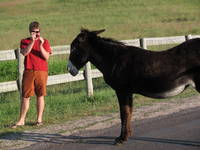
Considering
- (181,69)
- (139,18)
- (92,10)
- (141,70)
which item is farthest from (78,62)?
(92,10)

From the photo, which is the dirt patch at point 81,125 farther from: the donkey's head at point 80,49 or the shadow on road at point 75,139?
the donkey's head at point 80,49

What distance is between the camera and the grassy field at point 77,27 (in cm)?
1177

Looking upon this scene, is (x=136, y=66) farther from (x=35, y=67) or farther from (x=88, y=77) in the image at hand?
(x=88, y=77)

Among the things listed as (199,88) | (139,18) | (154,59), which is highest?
(139,18)

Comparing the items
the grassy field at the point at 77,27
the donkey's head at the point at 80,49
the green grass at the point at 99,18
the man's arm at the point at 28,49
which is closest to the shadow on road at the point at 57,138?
the grassy field at the point at 77,27

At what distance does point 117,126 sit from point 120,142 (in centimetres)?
145

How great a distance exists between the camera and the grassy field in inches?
463

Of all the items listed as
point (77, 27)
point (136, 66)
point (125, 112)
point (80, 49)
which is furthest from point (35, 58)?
point (77, 27)

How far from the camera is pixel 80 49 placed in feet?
26.5

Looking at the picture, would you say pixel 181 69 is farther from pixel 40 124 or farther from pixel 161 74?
pixel 40 124

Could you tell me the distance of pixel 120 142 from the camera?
25.7 ft

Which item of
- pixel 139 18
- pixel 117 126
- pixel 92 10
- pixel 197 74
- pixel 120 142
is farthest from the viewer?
pixel 92 10

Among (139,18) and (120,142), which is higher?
(139,18)

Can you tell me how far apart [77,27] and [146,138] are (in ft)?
135
